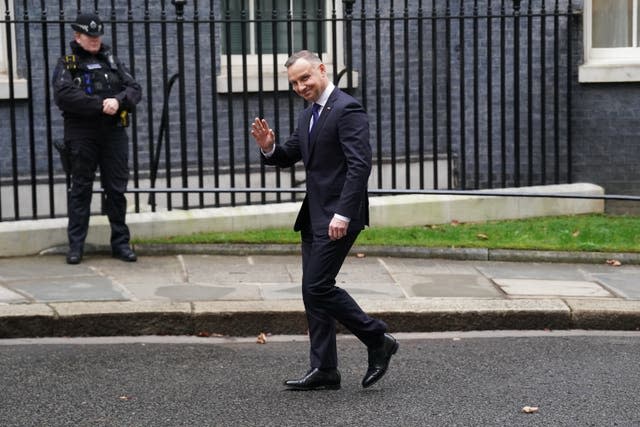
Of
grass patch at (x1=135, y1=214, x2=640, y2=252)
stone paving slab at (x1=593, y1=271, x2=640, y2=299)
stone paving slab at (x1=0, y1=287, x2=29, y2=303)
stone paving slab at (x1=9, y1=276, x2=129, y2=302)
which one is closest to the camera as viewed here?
stone paving slab at (x1=0, y1=287, x2=29, y2=303)

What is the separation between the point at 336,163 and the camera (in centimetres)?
680

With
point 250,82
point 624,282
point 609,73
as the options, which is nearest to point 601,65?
point 609,73

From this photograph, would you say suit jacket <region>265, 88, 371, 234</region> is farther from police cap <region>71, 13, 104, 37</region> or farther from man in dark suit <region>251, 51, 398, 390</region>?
police cap <region>71, 13, 104, 37</region>

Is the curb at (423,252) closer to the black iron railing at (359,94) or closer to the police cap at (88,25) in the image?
the black iron railing at (359,94)

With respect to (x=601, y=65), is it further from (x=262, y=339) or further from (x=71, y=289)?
(x=71, y=289)

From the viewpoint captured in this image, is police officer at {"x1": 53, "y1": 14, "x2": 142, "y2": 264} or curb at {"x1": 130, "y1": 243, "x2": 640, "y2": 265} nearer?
police officer at {"x1": 53, "y1": 14, "x2": 142, "y2": 264}

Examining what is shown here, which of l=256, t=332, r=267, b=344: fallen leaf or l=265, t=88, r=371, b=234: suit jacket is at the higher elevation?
l=265, t=88, r=371, b=234: suit jacket

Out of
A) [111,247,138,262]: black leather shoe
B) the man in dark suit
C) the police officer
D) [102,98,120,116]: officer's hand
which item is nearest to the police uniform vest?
the police officer

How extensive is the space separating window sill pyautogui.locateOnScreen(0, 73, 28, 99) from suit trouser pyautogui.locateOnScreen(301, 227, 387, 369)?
5.77 m

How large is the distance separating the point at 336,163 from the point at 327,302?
28.5 inches

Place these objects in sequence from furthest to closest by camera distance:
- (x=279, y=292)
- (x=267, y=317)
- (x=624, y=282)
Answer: (x=624, y=282) → (x=279, y=292) → (x=267, y=317)

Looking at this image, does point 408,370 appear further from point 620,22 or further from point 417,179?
point 620,22

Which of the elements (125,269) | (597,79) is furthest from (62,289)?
(597,79)

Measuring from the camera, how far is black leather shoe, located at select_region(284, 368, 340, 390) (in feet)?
22.7
